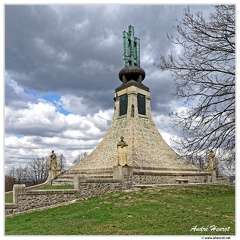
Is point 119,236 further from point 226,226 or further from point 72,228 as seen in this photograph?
point 226,226

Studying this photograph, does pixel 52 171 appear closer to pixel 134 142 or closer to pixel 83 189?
pixel 134 142

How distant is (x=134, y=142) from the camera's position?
72.6 feet

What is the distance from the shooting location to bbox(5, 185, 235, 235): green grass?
24.6 ft

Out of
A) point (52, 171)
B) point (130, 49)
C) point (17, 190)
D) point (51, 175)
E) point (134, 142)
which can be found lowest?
point (51, 175)

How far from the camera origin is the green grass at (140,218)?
7.51m

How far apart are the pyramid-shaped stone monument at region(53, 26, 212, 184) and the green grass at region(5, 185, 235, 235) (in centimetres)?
638

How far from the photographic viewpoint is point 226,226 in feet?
24.0

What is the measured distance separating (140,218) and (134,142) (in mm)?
13379

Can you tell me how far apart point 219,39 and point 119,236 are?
8.68 meters

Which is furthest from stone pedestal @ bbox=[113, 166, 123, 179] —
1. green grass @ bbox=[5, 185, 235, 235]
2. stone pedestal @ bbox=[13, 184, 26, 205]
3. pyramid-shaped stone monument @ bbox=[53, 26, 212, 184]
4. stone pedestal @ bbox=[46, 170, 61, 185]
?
stone pedestal @ bbox=[46, 170, 61, 185]

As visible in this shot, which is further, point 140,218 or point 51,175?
point 51,175

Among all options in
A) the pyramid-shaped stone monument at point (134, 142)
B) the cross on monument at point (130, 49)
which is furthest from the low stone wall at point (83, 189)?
the cross on monument at point (130, 49)

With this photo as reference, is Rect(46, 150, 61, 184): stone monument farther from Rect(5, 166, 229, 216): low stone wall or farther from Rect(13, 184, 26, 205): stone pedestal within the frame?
Rect(13, 184, 26, 205): stone pedestal

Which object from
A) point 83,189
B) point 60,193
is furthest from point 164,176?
point 60,193
